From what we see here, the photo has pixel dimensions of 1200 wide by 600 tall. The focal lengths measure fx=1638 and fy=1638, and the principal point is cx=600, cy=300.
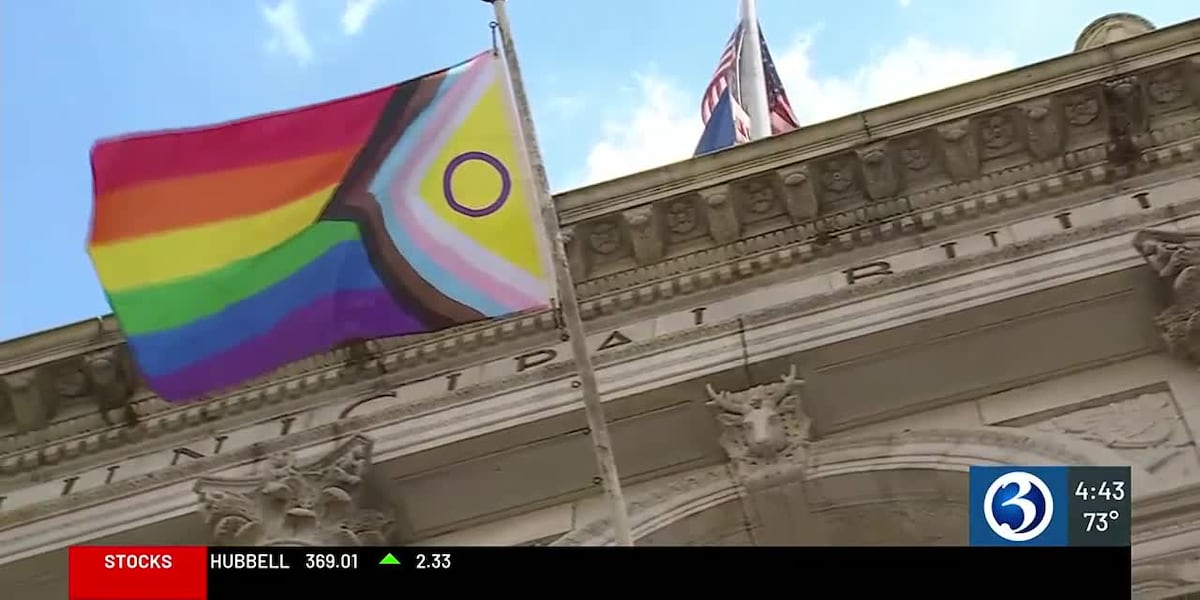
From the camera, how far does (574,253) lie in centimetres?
1546

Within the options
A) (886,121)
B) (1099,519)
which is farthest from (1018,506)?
(886,121)

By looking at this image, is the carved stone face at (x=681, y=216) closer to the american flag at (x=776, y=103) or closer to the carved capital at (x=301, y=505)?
the carved capital at (x=301, y=505)

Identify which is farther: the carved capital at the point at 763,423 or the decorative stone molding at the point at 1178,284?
the carved capital at the point at 763,423

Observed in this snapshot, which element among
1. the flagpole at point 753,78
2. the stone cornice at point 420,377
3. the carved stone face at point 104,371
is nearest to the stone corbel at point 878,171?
the stone cornice at point 420,377

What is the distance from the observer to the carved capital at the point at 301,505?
1356 cm

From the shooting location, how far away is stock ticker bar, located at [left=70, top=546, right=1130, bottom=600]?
766cm

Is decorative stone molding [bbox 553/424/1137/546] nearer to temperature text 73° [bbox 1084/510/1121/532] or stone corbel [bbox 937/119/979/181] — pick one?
temperature text 73° [bbox 1084/510/1121/532]

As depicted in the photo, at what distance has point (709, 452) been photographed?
1383cm

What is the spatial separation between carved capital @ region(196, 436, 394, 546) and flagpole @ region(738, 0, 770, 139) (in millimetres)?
9721

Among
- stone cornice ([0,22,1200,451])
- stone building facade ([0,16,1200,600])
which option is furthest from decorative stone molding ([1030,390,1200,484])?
stone cornice ([0,22,1200,451])

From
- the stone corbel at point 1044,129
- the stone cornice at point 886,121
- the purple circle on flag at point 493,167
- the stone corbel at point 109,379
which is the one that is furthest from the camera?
the stone corbel at point 109,379

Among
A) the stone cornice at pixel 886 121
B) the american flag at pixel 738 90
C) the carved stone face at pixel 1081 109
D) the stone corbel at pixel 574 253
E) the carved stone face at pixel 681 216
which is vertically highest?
the american flag at pixel 738 90

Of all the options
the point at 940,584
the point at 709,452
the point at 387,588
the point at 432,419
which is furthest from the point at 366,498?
the point at 940,584

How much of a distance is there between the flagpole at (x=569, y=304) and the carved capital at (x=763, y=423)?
6.59 feet
